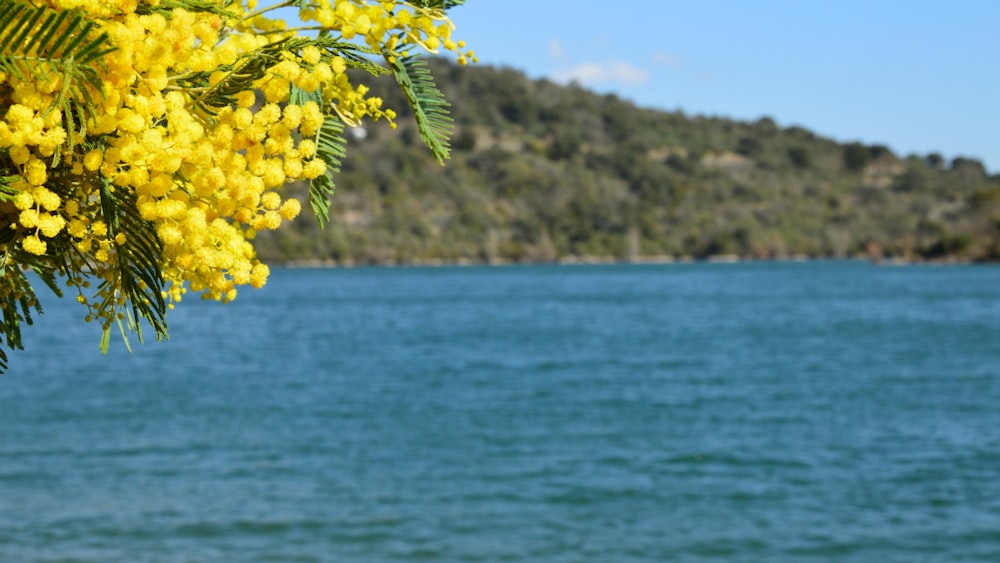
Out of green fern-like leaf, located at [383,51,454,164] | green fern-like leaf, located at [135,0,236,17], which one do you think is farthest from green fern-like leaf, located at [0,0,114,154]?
green fern-like leaf, located at [383,51,454,164]

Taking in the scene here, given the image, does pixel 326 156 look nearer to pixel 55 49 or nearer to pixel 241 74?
pixel 241 74

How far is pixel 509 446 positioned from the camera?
Result: 22.9 metres

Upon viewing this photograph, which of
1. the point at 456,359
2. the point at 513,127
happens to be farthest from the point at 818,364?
the point at 513,127

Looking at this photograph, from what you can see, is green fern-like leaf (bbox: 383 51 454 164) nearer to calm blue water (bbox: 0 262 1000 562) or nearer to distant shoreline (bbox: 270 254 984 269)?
calm blue water (bbox: 0 262 1000 562)

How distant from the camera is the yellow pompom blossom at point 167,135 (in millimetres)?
1715

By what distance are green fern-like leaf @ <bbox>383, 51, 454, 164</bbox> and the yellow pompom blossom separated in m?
0.08

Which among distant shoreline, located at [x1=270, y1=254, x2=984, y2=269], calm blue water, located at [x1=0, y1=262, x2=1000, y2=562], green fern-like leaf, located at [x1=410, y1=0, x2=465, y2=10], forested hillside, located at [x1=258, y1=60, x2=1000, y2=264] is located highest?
forested hillside, located at [x1=258, y1=60, x2=1000, y2=264]

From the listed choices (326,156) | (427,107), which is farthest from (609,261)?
(326,156)

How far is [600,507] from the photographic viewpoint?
17094 millimetres

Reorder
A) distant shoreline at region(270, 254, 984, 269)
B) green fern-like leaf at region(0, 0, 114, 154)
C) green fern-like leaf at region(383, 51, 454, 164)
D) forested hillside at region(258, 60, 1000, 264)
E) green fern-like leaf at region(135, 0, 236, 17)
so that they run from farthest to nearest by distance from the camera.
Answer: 1. distant shoreline at region(270, 254, 984, 269)
2. forested hillside at region(258, 60, 1000, 264)
3. green fern-like leaf at region(383, 51, 454, 164)
4. green fern-like leaf at region(135, 0, 236, 17)
5. green fern-like leaf at region(0, 0, 114, 154)

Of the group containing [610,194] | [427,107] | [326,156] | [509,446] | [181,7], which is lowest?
[509,446]

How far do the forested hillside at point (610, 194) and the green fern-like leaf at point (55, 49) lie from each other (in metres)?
118

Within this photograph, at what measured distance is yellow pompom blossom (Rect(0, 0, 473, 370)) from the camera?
5.63ft

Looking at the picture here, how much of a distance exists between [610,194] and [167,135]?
447 ft
